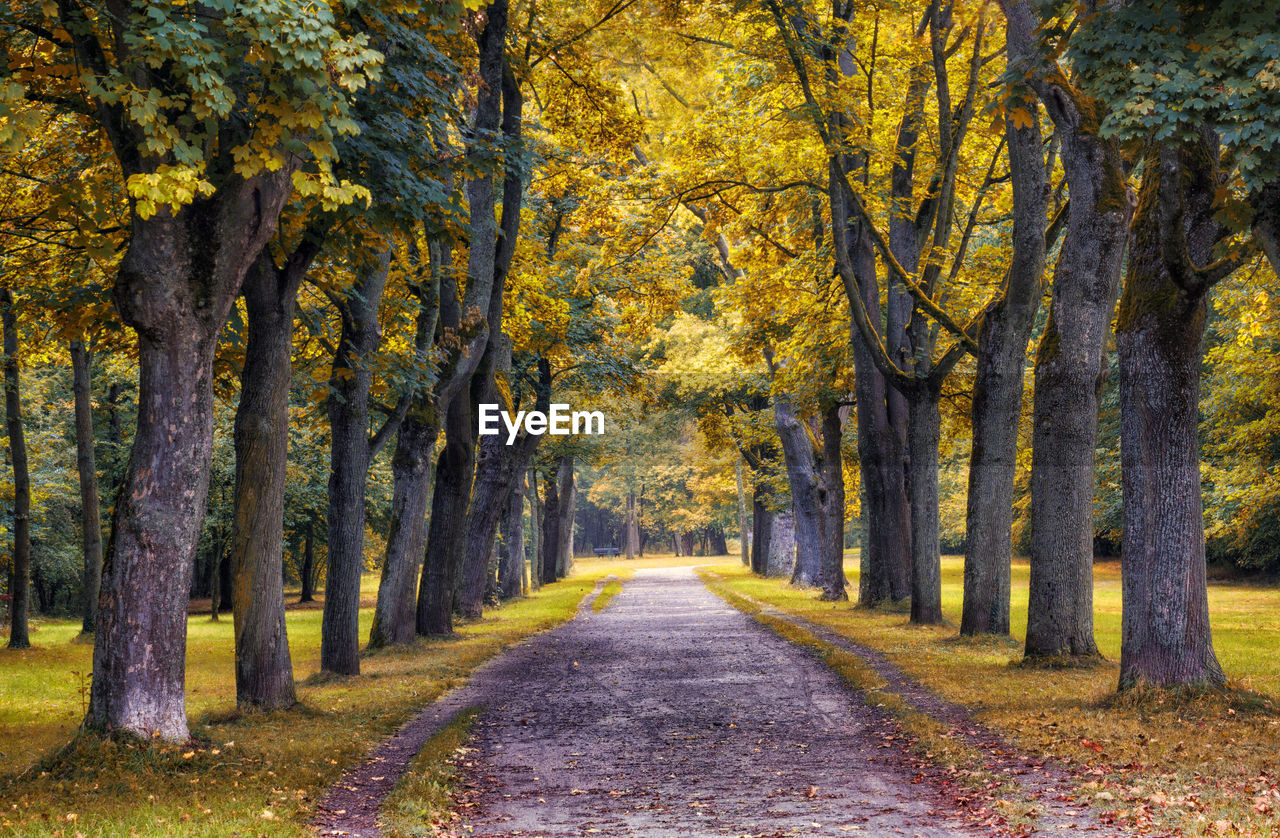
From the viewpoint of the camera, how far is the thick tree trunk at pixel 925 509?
17953 millimetres

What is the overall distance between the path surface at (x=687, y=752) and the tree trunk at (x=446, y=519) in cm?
240

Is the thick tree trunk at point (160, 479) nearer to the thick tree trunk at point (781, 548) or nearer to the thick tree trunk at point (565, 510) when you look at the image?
the thick tree trunk at point (565, 510)

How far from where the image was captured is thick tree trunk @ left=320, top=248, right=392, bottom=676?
13.5 m

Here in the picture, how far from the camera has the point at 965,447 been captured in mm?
50188

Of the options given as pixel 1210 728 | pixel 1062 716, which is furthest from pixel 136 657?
pixel 1210 728

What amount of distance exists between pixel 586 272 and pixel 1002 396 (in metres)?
10.3

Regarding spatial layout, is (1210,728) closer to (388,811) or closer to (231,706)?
(388,811)

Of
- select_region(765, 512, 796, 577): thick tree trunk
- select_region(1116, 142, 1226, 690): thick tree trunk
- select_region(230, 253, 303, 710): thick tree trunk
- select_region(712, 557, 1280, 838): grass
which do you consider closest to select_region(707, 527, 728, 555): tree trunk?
select_region(765, 512, 796, 577): thick tree trunk

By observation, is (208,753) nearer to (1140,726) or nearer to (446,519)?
(1140,726)

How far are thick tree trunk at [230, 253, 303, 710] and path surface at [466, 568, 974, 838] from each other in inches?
86.3

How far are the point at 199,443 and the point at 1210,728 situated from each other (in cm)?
808

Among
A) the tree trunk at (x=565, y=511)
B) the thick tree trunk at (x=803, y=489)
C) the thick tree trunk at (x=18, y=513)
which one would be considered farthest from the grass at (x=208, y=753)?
the tree trunk at (x=565, y=511)

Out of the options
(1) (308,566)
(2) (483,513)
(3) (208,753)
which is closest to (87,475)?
(2) (483,513)

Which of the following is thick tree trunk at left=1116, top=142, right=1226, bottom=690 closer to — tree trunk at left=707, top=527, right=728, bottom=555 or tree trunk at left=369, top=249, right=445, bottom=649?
tree trunk at left=369, top=249, right=445, bottom=649
